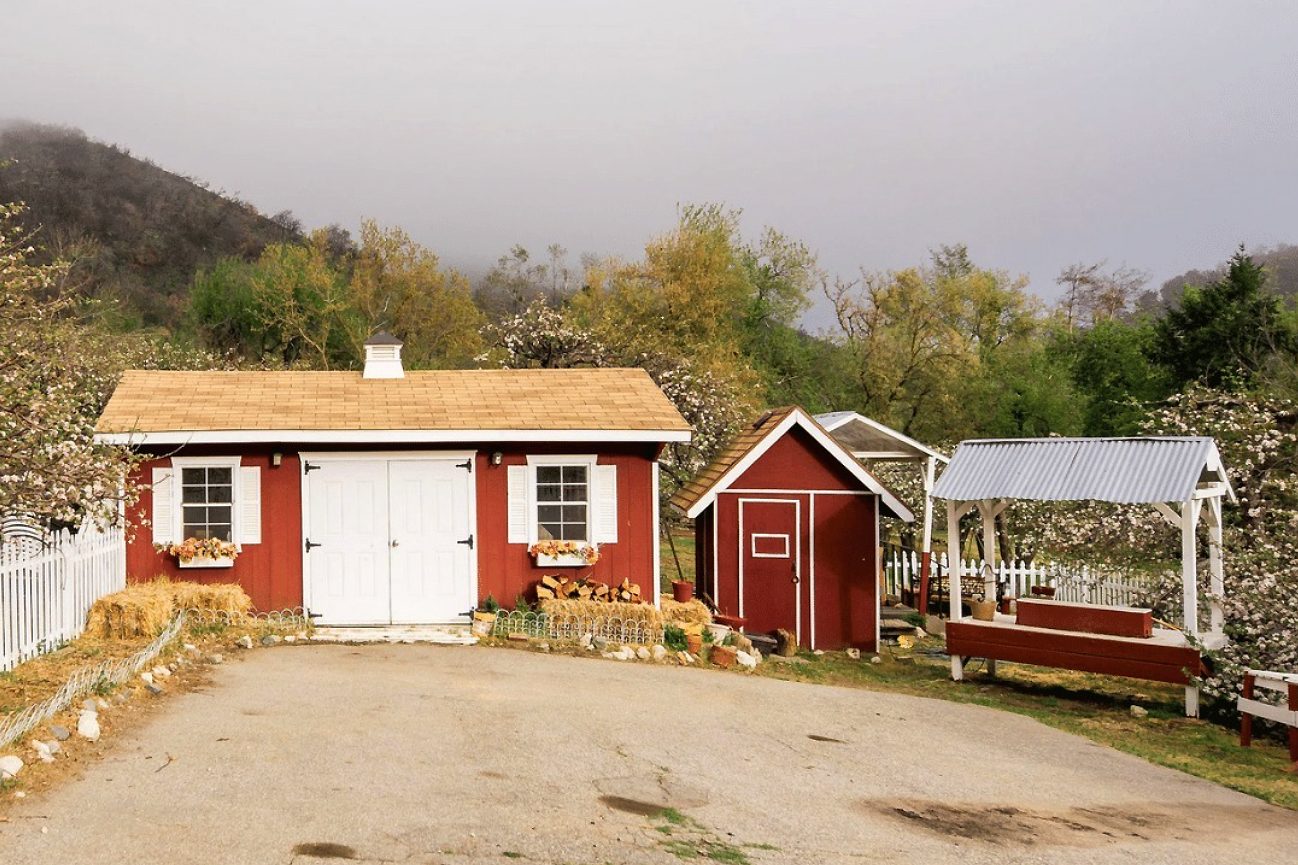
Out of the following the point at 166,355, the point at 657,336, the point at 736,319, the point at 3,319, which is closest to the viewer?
the point at 3,319

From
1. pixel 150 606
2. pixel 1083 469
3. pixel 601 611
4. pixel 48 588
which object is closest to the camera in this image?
pixel 48 588

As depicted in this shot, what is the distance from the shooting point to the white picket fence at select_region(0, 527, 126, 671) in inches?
411

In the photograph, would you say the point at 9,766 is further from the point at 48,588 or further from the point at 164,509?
the point at 164,509

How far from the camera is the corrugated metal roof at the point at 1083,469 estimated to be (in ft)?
43.1

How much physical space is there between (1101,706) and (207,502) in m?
12.0

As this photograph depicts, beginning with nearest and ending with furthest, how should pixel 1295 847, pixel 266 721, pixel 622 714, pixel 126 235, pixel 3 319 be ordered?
pixel 1295 847 < pixel 3 319 < pixel 266 721 < pixel 622 714 < pixel 126 235

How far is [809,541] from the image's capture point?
17250mm

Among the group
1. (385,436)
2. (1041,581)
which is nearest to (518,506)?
(385,436)

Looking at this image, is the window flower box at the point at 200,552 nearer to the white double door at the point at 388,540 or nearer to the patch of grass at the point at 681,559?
the white double door at the point at 388,540

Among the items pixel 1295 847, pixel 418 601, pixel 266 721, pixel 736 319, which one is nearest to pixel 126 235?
pixel 736 319

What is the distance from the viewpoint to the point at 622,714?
1045cm

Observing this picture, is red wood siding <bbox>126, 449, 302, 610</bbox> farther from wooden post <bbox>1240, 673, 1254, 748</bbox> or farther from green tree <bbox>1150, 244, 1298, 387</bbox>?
green tree <bbox>1150, 244, 1298, 387</bbox>

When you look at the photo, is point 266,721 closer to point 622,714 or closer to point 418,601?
point 622,714

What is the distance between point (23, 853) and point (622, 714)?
18.4 ft
